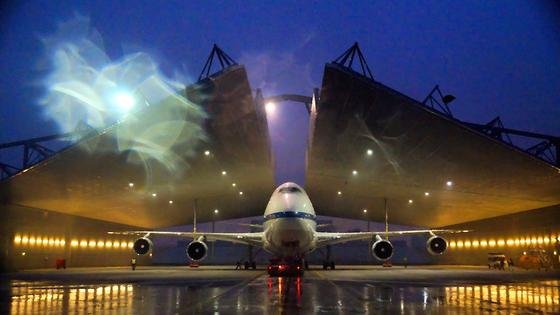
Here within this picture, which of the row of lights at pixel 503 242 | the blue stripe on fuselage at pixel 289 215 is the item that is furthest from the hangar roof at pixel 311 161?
the blue stripe on fuselage at pixel 289 215

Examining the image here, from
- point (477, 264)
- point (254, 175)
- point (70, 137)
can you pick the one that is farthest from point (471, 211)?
point (70, 137)

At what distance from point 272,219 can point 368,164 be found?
11.7 metres

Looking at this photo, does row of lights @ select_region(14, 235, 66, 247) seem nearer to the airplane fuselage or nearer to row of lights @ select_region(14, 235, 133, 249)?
row of lights @ select_region(14, 235, 133, 249)

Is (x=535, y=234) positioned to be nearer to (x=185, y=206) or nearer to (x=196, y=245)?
(x=196, y=245)

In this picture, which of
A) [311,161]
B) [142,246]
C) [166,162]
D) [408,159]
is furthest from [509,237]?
[142,246]

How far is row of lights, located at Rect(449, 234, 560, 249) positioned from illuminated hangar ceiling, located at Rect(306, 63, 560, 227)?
9.89 feet

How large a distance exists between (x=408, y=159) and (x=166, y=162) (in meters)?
18.3

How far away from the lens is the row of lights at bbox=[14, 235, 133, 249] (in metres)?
41.8

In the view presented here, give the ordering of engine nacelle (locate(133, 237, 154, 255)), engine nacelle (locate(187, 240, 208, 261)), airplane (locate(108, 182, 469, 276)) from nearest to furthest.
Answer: airplane (locate(108, 182, 469, 276)), engine nacelle (locate(187, 240, 208, 261)), engine nacelle (locate(133, 237, 154, 255))

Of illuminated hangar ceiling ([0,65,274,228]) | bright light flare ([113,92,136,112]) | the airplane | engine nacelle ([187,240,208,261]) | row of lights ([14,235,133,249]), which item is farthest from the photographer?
row of lights ([14,235,133,249])

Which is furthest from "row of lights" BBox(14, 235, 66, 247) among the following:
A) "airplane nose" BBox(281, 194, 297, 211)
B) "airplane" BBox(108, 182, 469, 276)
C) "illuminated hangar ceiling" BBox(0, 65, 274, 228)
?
"airplane nose" BBox(281, 194, 297, 211)

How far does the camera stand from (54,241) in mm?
48031

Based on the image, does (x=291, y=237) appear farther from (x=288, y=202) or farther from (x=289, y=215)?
(x=288, y=202)

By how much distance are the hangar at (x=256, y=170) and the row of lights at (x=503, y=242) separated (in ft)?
0.62
